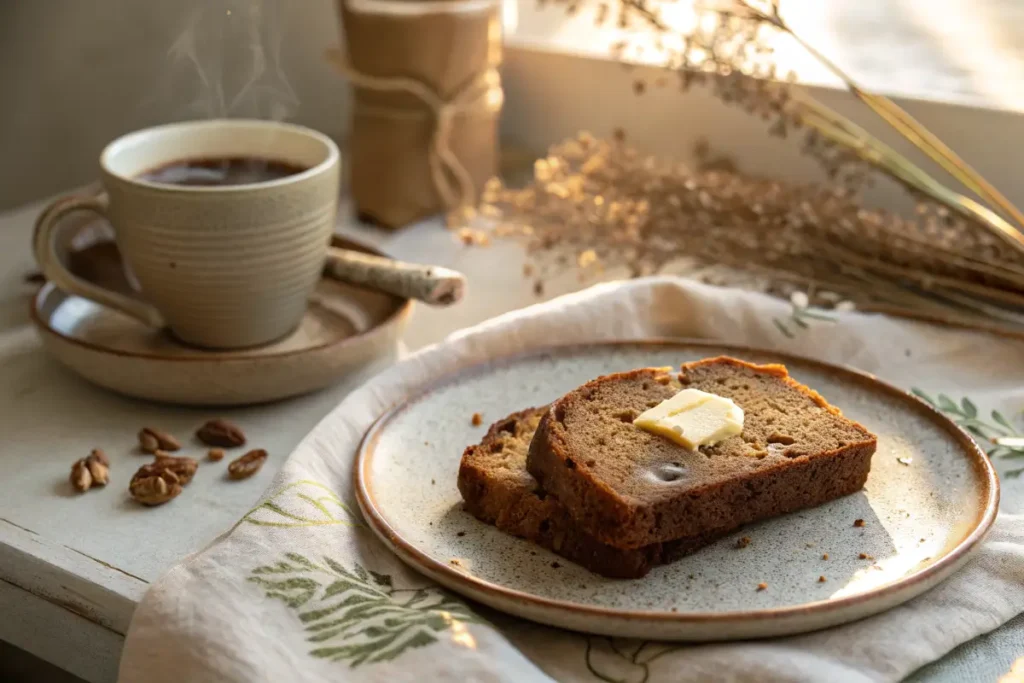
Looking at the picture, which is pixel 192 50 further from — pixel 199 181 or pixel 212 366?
pixel 212 366

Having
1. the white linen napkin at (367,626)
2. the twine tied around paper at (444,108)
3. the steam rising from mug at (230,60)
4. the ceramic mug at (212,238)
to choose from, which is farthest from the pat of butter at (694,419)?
the twine tied around paper at (444,108)

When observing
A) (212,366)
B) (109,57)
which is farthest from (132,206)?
(109,57)

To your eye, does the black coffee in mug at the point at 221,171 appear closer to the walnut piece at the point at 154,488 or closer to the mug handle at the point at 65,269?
the mug handle at the point at 65,269

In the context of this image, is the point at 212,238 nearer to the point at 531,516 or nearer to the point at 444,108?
the point at 531,516

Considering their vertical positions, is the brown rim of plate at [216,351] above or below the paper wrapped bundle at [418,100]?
below

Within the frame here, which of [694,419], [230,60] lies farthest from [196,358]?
[694,419]

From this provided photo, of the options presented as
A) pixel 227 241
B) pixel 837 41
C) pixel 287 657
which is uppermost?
pixel 837 41
